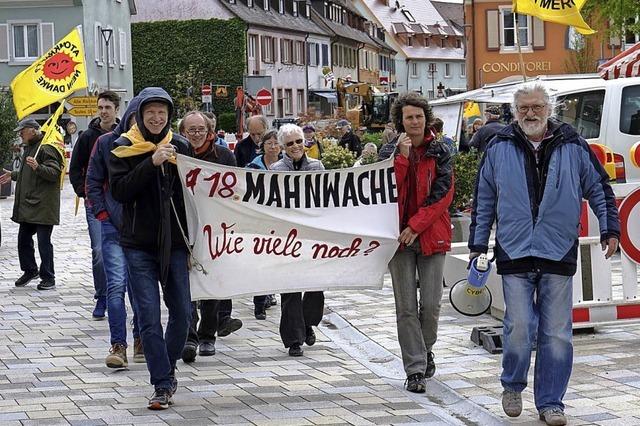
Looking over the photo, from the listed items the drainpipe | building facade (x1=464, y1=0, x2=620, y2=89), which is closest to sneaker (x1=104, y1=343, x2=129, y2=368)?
building facade (x1=464, y1=0, x2=620, y2=89)

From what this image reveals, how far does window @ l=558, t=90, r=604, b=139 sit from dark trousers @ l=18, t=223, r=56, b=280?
673cm

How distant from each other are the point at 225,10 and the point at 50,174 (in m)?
59.5

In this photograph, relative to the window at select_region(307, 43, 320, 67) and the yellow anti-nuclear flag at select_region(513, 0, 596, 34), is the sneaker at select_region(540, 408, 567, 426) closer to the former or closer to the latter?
the yellow anti-nuclear flag at select_region(513, 0, 596, 34)

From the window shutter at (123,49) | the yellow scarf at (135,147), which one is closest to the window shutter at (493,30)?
the window shutter at (123,49)

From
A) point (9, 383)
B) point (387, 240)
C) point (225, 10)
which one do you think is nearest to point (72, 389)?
point (9, 383)

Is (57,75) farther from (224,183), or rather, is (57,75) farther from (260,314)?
(224,183)

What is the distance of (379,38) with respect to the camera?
12638cm

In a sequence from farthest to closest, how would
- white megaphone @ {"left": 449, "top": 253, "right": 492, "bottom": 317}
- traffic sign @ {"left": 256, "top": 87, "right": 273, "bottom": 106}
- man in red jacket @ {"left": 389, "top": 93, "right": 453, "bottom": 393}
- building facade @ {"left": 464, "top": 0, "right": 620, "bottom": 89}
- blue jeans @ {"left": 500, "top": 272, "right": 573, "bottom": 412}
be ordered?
1. building facade @ {"left": 464, "top": 0, "right": 620, "bottom": 89}
2. traffic sign @ {"left": 256, "top": 87, "right": 273, "bottom": 106}
3. white megaphone @ {"left": 449, "top": 253, "right": 492, "bottom": 317}
4. man in red jacket @ {"left": 389, "top": 93, "right": 453, "bottom": 393}
5. blue jeans @ {"left": 500, "top": 272, "right": 573, "bottom": 412}

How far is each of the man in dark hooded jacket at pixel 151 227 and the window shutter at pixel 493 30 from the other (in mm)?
53149

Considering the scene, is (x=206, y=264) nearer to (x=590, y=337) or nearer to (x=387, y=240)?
(x=387, y=240)

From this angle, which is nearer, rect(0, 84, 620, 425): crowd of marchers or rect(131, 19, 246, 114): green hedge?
rect(0, 84, 620, 425): crowd of marchers

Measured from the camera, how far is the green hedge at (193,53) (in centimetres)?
7288

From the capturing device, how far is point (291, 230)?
9.42 meters

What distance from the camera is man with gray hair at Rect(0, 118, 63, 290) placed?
610 inches
